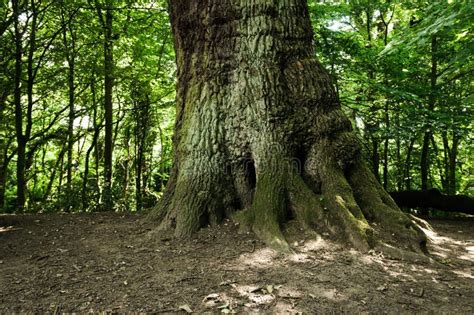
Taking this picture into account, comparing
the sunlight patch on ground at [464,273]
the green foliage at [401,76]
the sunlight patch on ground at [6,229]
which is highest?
the green foliage at [401,76]

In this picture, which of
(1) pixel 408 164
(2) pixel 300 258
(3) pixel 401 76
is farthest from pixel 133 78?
(1) pixel 408 164

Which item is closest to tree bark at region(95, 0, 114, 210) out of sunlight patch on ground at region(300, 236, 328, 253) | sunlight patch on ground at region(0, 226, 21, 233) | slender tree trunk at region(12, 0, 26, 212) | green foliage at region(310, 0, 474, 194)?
slender tree trunk at region(12, 0, 26, 212)

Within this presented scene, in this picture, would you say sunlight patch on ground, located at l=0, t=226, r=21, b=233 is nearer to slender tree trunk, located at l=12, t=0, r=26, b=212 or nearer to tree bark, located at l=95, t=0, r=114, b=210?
slender tree trunk, located at l=12, t=0, r=26, b=212

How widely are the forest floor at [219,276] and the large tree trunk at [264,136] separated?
1.33 feet

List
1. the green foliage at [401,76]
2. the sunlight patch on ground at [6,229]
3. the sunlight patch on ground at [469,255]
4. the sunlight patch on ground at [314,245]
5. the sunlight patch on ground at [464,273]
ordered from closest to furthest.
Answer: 1. the sunlight patch on ground at [464,273]
2. the sunlight patch on ground at [314,245]
3. the sunlight patch on ground at [469,255]
4. the sunlight patch on ground at [6,229]
5. the green foliage at [401,76]

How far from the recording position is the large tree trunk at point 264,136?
388 cm

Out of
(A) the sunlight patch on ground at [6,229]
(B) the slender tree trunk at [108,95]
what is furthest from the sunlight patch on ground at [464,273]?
(B) the slender tree trunk at [108,95]

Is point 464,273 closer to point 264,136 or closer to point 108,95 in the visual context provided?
point 264,136

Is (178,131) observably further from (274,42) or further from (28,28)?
(28,28)

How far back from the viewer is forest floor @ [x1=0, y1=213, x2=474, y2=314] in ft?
8.01

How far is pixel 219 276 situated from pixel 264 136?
5.82ft

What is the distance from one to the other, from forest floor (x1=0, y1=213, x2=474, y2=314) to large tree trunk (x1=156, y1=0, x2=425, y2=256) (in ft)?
1.33

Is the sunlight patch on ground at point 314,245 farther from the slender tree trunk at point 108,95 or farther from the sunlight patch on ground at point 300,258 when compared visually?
the slender tree trunk at point 108,95

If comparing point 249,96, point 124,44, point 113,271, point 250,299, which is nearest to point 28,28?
point 124,44
